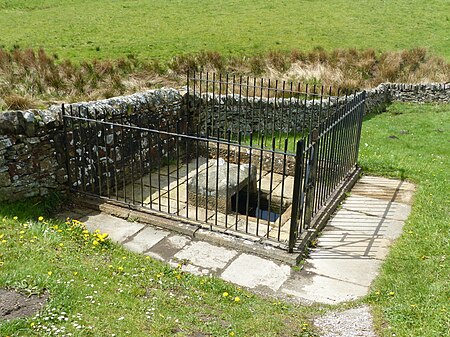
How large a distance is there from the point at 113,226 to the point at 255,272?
91.7 inches

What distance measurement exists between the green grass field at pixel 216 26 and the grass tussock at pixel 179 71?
240 centimetres

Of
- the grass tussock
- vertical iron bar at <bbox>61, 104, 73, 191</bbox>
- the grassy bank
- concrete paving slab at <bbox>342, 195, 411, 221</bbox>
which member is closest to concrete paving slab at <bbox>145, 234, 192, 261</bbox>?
vertical iron bar at <bbox>61, 104, 73, 191</bbox>

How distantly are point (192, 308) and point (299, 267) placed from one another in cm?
167

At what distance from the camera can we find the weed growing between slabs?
433cm

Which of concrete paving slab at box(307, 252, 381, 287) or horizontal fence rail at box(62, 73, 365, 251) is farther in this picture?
horizontal fence rail at box(62, 73, 365, 251)

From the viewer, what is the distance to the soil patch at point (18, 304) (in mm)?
4305

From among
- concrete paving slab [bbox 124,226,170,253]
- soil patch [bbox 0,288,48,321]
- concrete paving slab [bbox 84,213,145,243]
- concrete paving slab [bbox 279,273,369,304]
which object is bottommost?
concrete paving slab [bbox 279,273,369,304]

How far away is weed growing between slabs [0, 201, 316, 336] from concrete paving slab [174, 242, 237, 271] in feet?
1.28

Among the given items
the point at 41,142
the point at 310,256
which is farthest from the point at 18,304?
the point at 310,256

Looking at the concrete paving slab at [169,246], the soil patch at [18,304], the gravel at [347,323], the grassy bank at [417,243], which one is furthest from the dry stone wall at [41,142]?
the grassy bank at [417,243]

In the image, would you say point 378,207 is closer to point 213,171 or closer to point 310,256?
point 310,256

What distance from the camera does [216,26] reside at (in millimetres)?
26609

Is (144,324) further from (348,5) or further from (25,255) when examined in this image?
(348,5)

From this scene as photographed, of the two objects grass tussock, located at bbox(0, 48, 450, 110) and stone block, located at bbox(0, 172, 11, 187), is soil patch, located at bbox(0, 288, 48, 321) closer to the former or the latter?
stone block, located at bbox(0, 172, 11, 187)
